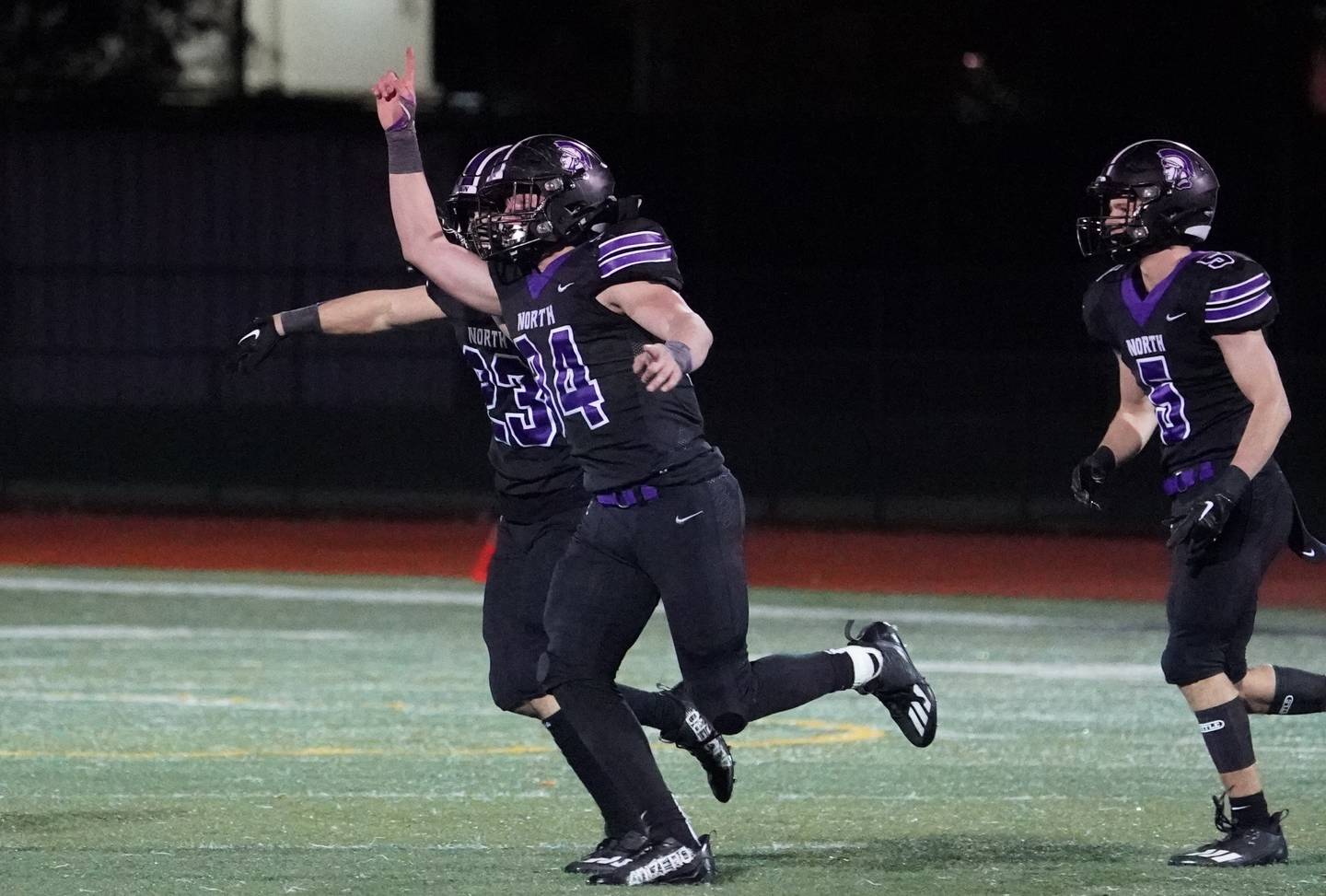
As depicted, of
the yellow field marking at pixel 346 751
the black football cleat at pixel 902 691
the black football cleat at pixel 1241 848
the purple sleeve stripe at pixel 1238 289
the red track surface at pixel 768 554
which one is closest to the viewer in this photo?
the purple sleeve stripe at pixel 1238 289

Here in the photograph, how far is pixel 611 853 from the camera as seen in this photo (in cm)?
609

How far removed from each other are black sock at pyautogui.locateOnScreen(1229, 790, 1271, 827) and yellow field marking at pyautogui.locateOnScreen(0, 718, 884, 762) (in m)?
2.72

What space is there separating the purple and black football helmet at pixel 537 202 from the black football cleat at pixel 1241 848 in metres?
2.37

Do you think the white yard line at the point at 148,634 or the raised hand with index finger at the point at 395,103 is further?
the white yard line at the point at 148,634

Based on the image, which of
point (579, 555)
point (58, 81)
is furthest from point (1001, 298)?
point (579, 555)

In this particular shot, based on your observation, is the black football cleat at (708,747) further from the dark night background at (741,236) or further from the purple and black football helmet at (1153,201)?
the dark night background at (741,236)

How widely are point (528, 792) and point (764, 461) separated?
520 inches

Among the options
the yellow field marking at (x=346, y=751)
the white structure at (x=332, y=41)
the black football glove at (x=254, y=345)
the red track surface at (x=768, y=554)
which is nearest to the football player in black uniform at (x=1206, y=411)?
the black football glove at (x=254, y=345)

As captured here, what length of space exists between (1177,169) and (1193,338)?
50cm

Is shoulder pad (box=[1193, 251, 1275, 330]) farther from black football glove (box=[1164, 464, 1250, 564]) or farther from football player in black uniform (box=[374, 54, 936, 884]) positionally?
football player in black uniform (box=[374, 54, 936, 884])

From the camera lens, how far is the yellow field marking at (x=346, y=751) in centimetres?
833

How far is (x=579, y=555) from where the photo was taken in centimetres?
582

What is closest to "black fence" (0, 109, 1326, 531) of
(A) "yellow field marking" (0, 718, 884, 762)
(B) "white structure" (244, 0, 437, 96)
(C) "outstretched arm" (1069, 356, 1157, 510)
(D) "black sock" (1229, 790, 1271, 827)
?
(B) "white structure" (244, 0, 437, 96)

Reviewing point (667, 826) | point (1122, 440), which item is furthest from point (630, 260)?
point (1122, 440)
